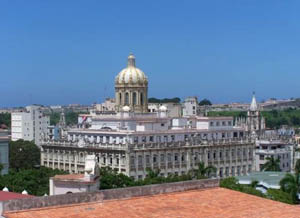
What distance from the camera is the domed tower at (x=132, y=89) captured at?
323 feet

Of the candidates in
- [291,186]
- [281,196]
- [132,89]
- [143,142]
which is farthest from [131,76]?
[281,196]

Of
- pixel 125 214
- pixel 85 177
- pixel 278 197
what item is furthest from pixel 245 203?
pixel 278 197

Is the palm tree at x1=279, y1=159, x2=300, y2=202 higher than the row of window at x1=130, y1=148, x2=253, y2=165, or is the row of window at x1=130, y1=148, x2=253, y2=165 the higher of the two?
the row of window at x1=130, y1=148, x2=253, y2=165

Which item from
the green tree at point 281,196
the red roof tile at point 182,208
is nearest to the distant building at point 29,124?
the green tree at point 281,196

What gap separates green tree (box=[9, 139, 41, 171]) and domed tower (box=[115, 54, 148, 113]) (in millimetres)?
20184

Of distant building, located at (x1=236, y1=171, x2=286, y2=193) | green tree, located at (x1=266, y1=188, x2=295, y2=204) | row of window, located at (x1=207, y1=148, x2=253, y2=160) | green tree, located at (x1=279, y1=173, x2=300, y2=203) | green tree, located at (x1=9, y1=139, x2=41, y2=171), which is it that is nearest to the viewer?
green tree, located at (x1=266, y1=188, x2=295, y2=204)

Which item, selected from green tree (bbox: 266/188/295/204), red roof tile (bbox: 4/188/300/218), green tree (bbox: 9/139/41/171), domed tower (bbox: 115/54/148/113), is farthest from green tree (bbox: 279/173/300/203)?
green tree (bbox: 9/139/41/171)

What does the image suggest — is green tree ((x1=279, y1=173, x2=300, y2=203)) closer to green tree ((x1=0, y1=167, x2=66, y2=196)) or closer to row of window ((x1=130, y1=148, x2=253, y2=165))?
green tree ((x1=0, y1=167, x2=66, y2=196))

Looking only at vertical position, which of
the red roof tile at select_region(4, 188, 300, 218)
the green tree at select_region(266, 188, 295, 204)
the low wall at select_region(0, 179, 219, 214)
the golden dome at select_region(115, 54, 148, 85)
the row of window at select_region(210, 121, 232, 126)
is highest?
the golden dome at select_region(115, 54, 148, 85)

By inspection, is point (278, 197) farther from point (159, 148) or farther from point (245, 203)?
point (159, 148)

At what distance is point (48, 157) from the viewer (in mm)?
94312

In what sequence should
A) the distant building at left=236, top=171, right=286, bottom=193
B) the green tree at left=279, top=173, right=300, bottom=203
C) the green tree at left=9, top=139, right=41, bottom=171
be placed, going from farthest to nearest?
the green tree at left=9, top=139, right=41, bottom=171, the distant building at left=236, top=171, right=286, bottom=193, the green tree at left=279, top=173, right=300, bottom=203

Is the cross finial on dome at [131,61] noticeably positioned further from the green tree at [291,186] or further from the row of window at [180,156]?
the green tree at [291,186]

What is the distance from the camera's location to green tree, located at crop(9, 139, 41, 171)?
355 ft
